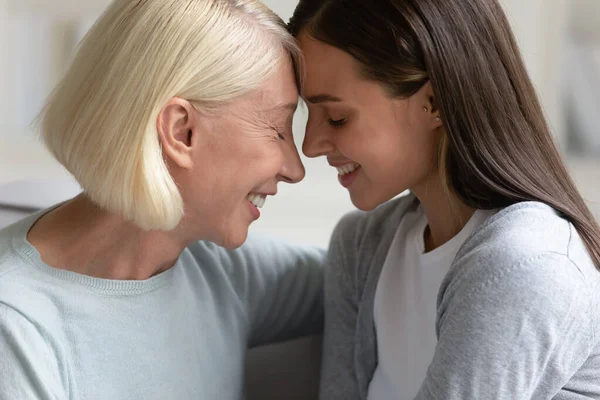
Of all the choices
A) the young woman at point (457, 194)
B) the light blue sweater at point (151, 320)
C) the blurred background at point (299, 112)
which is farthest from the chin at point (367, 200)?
the blurred background at point (299, 112)

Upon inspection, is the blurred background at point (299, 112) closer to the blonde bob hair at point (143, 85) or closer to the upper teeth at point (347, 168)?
the upper teeth at point (347, 168)

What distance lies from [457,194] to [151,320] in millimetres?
551

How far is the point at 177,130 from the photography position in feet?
3.85

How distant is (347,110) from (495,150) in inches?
9.7

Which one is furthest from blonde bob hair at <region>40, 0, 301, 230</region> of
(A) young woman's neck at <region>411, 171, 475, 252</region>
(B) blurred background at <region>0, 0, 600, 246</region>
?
(B) blurred background at <region>0, 0, 600, 246</region>

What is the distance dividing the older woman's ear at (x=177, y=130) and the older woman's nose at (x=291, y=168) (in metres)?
0.17

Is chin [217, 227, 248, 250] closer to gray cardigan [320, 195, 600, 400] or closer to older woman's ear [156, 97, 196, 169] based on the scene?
older woman's ear [156, 97, 196, 169]

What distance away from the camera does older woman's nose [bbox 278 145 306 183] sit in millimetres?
1285

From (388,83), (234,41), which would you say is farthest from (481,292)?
(234,41)

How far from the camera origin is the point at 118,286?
1228 mm

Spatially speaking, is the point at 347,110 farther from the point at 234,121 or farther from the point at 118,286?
the point at 118,286

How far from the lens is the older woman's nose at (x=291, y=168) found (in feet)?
4.22

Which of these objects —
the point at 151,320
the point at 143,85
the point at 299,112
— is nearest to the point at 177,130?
the point at 143,85

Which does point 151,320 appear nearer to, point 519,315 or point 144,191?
point 144,191
